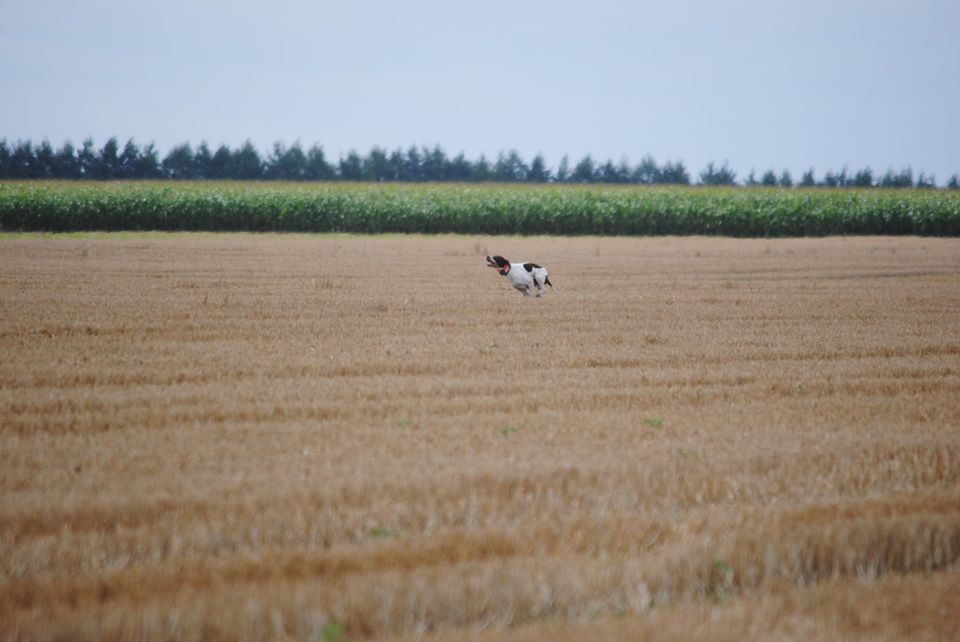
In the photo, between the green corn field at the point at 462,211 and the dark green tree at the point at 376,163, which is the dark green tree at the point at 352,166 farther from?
the green corn field at the point at 462,211

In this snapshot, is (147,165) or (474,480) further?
(147,165)

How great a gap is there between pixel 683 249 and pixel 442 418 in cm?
2400

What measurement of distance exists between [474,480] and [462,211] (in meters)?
35.9

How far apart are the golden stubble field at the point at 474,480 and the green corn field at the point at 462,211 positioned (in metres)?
29.5

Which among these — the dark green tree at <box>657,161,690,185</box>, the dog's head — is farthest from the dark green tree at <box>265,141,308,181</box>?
the dog's head

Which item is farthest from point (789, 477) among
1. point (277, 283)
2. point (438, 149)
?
point (438, 149)

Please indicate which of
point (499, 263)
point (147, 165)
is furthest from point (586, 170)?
point (499, 263)

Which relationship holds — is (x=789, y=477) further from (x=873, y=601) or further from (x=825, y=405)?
(x=825, y=405)

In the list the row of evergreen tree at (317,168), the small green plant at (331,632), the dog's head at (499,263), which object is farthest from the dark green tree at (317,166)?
the small green plant at (331,632)

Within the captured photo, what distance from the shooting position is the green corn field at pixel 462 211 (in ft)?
125

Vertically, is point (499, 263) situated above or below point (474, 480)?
above

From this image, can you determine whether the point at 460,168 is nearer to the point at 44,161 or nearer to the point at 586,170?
the point at 586,170

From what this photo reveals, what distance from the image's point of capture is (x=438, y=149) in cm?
7412

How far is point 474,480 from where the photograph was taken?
15.2ft
